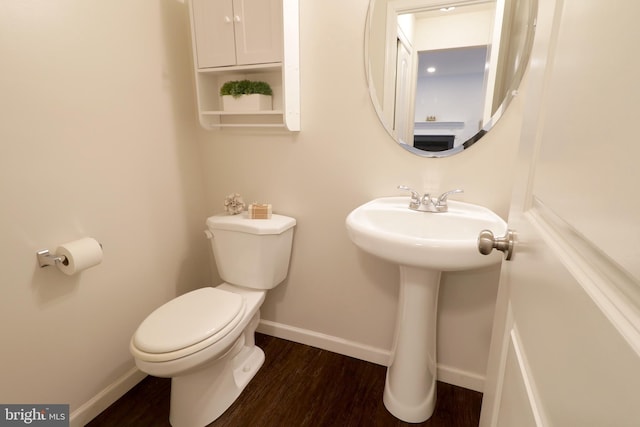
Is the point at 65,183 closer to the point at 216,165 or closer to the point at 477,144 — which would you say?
the point at 216,165

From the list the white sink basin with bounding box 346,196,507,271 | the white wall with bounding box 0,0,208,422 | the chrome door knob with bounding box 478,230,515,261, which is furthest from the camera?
the white wall with bounding box 0,0,208,422

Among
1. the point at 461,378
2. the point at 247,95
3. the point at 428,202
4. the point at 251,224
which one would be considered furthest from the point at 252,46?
the point at 461,378

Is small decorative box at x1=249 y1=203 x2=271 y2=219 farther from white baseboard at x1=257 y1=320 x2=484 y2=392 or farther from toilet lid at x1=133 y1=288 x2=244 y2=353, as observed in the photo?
white baseboard at x1=257 y1=320 x2=484 y2=392

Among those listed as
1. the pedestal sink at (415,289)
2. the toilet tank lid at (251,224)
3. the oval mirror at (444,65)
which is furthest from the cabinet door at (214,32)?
the pedestal sink at (415,289)

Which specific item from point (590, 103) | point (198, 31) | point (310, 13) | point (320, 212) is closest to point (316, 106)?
point (310, 13)

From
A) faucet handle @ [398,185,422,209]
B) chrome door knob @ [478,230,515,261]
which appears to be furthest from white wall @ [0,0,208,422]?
chrome door knob @ [478,230,515,261]

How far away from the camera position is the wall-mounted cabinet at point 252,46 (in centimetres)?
131

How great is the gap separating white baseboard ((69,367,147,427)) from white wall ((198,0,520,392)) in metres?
0.73

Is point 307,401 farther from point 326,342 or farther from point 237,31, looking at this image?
point 237,31

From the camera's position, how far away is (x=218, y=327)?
1.17 m

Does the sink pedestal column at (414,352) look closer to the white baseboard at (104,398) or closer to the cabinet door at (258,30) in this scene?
the cabinet door at (258,30)

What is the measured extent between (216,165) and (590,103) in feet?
5.53

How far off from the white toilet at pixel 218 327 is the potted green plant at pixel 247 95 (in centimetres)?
54

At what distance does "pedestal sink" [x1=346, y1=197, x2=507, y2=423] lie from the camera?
3.84 feet
